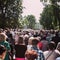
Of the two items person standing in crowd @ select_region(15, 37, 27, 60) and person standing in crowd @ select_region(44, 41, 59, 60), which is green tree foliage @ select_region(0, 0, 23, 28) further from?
person standing in crowd @ select_region(44, 41, 59, 60)

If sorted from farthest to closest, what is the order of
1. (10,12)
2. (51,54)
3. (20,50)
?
(10,12), (20,50), (51,54)

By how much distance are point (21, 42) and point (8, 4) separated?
59.9 m

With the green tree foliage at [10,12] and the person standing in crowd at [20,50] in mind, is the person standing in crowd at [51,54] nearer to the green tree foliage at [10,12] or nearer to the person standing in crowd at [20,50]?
the person standing in crowd at [20,50]

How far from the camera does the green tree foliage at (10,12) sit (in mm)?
69438

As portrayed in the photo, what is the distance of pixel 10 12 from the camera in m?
70.2

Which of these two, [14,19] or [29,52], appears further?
[14,19]

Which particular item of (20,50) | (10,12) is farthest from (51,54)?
(10,12)

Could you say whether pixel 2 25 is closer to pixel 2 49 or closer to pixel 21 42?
pixel 21 42

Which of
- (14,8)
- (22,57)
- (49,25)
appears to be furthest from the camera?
(49,25)

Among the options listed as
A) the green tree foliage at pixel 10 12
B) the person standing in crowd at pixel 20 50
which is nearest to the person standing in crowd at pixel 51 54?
the person standing in crowd at pixel 20 50

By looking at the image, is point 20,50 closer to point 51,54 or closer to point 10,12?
point 51,54

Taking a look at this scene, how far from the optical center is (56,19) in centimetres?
7956

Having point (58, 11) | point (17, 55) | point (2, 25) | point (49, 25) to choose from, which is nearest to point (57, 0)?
point (58, 11)

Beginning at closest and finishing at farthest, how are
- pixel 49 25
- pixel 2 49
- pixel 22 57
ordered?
1. pixel 2 49
2. pixel 22 57
3. pixel 49 25
